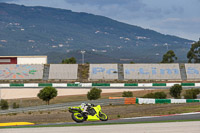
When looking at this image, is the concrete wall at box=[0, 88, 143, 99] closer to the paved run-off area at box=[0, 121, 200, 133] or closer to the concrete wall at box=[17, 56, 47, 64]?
the concrete wall at box=[17, 56, 47, 64]

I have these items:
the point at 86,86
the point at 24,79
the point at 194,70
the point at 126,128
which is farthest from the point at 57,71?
the point at 126,128

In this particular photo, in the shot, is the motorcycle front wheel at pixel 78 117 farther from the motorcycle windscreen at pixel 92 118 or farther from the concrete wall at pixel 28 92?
the concrete wall at pixel 28 92

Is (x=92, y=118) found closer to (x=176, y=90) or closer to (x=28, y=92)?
(x=176, y=90)

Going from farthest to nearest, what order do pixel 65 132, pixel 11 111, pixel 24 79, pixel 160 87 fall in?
pixel 24 79 → pixel 160 87 → pixel 11 111 → pixel 65 132

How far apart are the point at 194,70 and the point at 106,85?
3161 centimetres

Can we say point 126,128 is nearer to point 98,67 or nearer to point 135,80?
point 135,80

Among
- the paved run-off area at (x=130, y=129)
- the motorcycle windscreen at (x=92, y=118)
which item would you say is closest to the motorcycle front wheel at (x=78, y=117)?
the motorcycle windscreen at (x=92, y=118)

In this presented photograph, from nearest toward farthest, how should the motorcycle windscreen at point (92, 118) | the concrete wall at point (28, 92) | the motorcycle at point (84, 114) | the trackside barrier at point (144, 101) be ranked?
the motorcycle at point (84, 114)
the motorcycle windscreen at point (92, 118)
the trackside barrier at point (144, 101)
the concrete wall at point (28, 92)

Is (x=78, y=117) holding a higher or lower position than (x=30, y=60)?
lower

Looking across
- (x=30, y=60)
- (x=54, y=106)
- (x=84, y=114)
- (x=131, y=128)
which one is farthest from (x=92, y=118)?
(x=30, y=60)

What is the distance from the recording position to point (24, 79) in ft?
307

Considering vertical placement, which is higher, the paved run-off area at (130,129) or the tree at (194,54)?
the tree at (194,54)

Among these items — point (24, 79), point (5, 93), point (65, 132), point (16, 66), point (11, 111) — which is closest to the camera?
point (65, 132)

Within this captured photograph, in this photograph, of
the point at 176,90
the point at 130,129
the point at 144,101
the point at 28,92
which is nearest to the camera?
the point at 130,129
